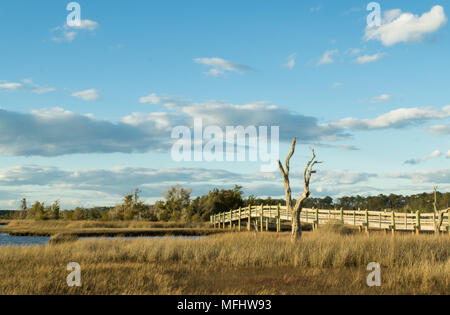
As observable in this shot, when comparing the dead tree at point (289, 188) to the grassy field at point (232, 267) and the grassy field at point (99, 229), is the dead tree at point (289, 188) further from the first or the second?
the grassy field at point (99, 229)

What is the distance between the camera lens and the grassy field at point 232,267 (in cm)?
1149

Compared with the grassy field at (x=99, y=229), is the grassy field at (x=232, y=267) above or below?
above

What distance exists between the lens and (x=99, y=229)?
45188 millimetres

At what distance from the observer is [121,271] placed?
45.7 feet

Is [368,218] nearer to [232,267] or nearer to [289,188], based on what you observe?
[289,188]

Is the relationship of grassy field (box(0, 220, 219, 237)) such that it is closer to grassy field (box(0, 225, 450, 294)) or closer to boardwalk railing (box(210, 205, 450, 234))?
boardwalk railing (box(210, 205, 450, 234))

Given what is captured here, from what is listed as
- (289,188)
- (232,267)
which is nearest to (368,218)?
(289,188)

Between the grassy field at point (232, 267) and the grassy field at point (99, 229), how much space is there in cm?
2084

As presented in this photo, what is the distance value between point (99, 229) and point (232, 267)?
32682mm

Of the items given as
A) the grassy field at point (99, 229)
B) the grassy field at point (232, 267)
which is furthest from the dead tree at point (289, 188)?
the grassy field at point (99, 229)

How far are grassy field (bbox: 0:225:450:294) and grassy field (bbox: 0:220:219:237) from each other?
20.8 meters

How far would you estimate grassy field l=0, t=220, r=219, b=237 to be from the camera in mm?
41406
